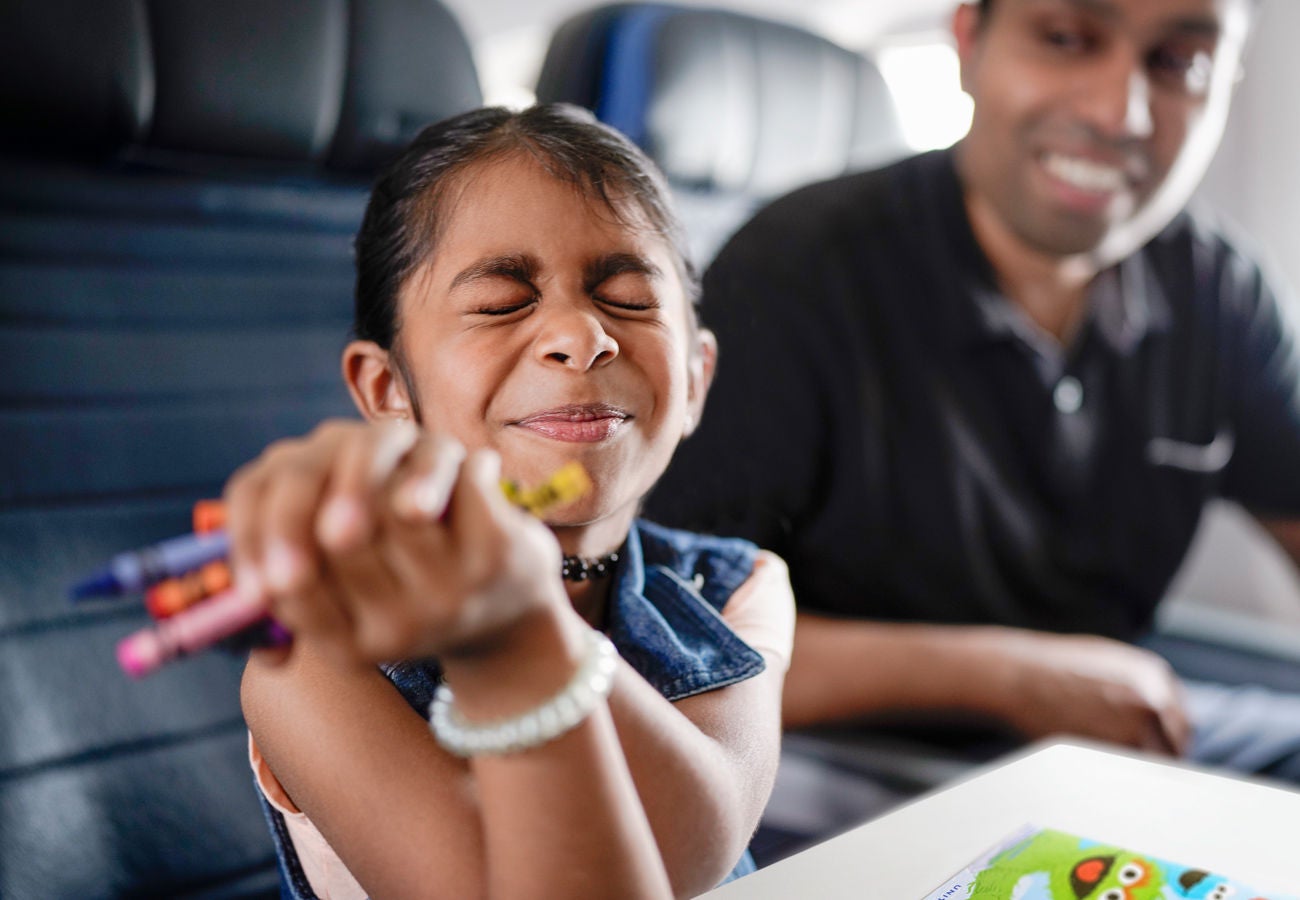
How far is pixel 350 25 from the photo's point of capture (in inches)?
29.4

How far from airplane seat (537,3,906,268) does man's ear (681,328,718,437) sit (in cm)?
17

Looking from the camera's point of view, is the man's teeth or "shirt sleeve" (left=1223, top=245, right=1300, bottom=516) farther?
"shirt sleeve" (left=1223, top=245, right=1300, bottom=516)

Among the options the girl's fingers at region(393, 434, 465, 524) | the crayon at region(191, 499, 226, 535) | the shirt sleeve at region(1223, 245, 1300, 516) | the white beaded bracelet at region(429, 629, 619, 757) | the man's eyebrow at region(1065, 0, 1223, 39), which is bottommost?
the shirt sleeve at region(1223, 245, 1300, 516)

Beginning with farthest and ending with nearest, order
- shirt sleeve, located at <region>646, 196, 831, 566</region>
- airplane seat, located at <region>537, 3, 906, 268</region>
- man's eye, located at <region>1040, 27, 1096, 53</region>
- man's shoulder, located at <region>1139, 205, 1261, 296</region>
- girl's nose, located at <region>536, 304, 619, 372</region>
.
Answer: man's shoulder, located at <region>1139, 205, 1261, 296</region> < man's eye, located at <region>1040, 27, 1096, 53</region> < airplane seat, located at <region>537, 3, 906, 268</region> < shirt sleeve, located at <region>646, 196, 831, 566</region> < girl's nose, located at <region>536, 304, 619, 372</region>

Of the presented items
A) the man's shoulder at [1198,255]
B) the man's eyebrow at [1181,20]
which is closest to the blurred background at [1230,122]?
the man's shoulder at [1198,255]

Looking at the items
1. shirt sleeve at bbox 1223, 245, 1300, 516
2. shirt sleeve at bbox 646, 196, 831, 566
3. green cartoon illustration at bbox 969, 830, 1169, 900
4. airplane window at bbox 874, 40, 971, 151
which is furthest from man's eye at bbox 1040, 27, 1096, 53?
green cartoon illustration at bbox 969, 830, 1169, 900

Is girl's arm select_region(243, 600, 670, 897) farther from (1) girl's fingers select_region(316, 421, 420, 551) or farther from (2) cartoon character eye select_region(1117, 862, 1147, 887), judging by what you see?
(2) cartoon character eye select_region(1117, 862, 1147, 887)

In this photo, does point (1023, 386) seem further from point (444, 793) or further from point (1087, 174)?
point (444, 793)

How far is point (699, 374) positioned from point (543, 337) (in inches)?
4.1

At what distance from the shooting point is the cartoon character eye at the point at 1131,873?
47cm

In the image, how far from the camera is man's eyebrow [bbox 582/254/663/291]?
0.41 meters

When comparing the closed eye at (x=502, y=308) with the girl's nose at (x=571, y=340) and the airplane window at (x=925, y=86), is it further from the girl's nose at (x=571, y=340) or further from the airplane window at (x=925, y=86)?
the airplane window at (x=925, y=86)

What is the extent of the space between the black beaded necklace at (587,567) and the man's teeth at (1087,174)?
0.67 m

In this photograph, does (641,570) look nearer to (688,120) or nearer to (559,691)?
(559,691)
